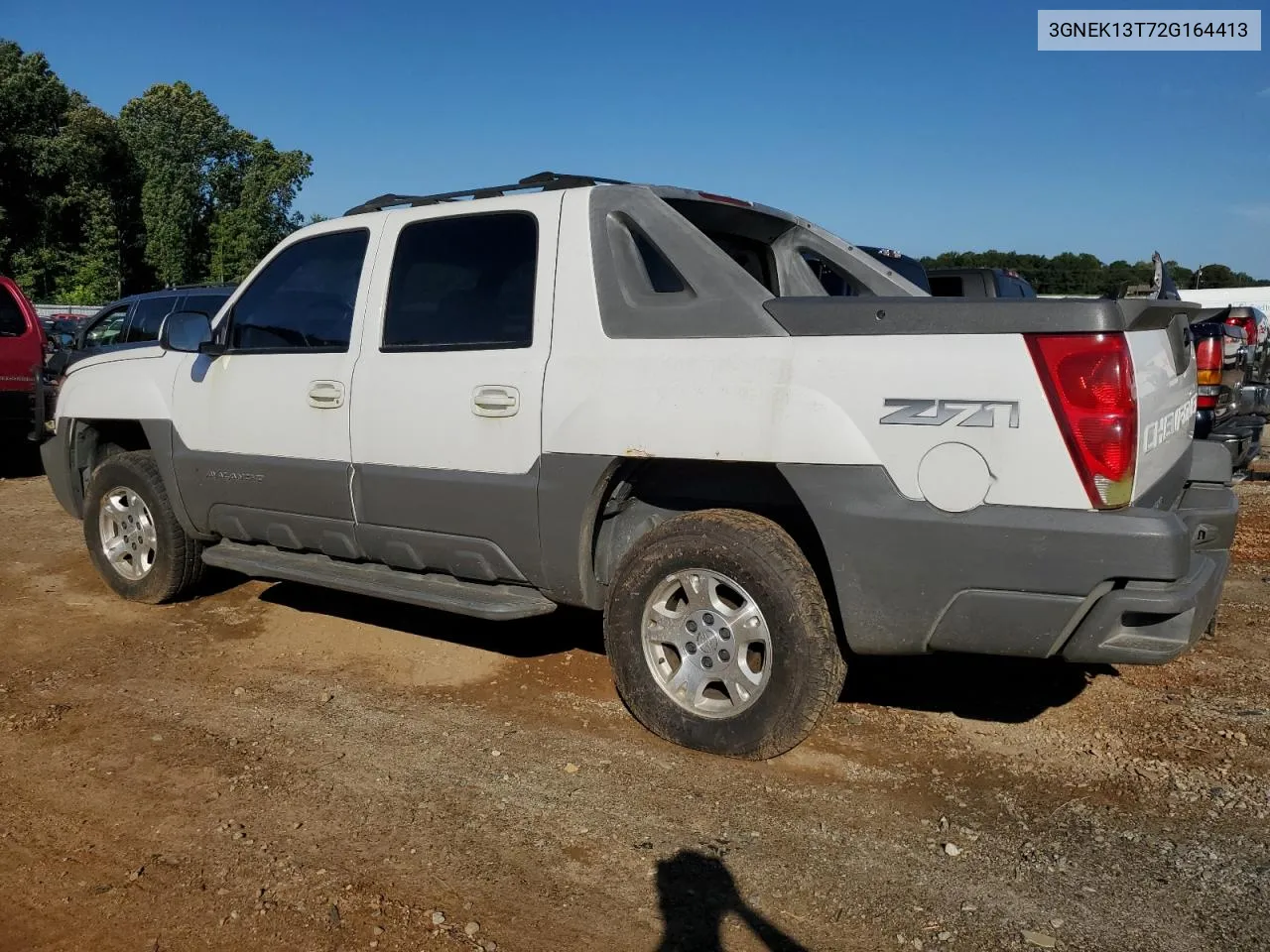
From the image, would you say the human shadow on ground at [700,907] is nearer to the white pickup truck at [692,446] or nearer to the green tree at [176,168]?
the white pickup truck at [692,446]

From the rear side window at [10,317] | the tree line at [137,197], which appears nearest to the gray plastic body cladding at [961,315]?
the rear side window at [10,317]

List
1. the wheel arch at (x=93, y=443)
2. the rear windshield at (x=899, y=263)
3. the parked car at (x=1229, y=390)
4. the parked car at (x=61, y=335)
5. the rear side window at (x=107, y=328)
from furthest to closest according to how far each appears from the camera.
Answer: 1. the parked car at (x=61, y=335)
2. the rear side window at (x=107, y=328)
3. the rear windshield at (x=899, y=263)
4. the parked car at (x=1229, y=390)
5. the wheel arch at (x=93, y=443)

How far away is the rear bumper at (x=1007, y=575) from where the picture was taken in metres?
3.00

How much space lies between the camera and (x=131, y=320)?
11.8 m

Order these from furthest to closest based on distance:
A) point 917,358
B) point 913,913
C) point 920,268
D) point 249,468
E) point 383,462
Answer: point 920,268 < point 249,468 < point 383,462 < point 917,358 < point 913,913

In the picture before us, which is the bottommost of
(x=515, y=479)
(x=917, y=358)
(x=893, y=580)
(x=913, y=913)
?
(x=913, y=913)

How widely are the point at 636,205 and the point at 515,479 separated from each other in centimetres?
114

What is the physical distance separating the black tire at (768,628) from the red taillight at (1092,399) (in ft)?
3.13

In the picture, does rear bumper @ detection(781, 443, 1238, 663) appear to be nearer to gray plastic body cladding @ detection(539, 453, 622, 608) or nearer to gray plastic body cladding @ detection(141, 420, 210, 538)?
gray plastic body cladding @ detection(539, 453, 622, 608)

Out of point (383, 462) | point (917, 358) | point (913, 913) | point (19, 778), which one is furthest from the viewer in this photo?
point (383, 462)

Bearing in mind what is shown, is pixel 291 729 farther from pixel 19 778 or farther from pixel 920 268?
pixel 920 268

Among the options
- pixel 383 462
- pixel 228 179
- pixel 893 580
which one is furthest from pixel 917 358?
pixel 228 179

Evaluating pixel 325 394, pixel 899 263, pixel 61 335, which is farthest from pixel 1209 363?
pixel 61 335

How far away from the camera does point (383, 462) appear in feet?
14.3
